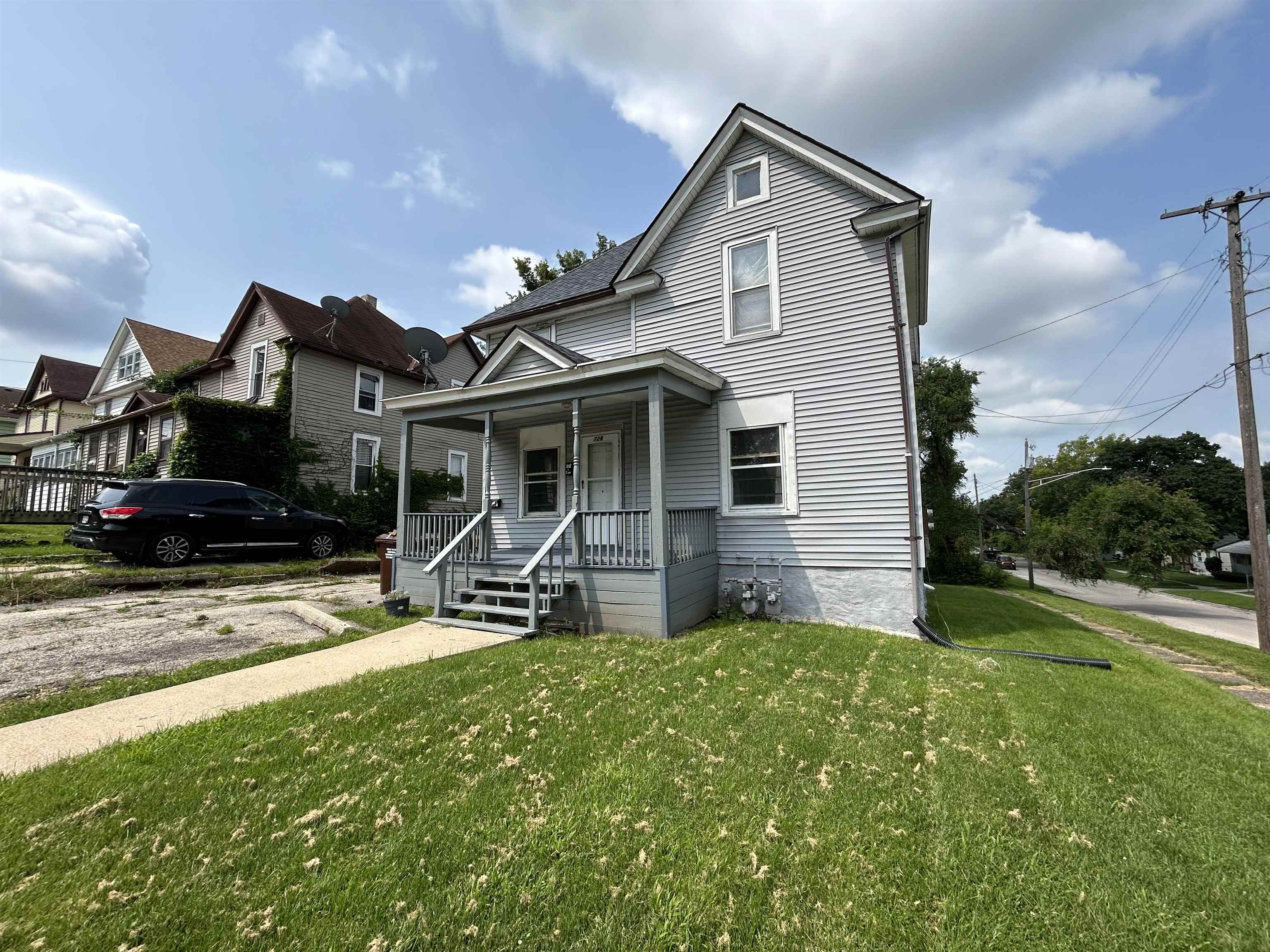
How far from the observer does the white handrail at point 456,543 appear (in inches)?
288

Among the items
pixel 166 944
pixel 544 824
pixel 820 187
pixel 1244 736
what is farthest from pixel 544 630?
pixel 820 187

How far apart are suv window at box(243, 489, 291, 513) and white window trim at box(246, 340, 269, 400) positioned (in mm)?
7422

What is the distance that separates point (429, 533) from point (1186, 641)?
16.5 meters

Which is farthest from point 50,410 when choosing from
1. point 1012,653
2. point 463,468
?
point 1012,653

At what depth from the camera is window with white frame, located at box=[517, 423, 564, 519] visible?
10469mm

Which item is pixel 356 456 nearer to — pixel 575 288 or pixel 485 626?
pixel 575 288

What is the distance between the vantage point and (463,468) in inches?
881

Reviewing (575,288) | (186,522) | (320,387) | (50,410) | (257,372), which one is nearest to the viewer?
(186,522)

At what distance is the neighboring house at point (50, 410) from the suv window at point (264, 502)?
22.7 meters

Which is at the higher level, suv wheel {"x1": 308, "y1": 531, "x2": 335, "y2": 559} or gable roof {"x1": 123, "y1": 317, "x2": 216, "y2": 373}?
gable roof {"x1": 123, "y1": 317, "x2": 216, "y2": 373}

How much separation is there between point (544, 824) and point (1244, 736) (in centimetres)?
598

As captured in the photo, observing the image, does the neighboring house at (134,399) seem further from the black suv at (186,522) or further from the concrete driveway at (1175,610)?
the concrete driveway at (1175,610)

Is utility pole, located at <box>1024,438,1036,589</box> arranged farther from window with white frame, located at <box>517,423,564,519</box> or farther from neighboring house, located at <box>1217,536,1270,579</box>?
window with white frame, located at <box>517,423,564,519</box>

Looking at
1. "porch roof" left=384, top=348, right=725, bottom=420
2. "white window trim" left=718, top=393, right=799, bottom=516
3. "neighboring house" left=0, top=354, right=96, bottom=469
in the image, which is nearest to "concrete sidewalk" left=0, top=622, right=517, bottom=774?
"porch roof" left=384, top=348, right=725, bottom=420
